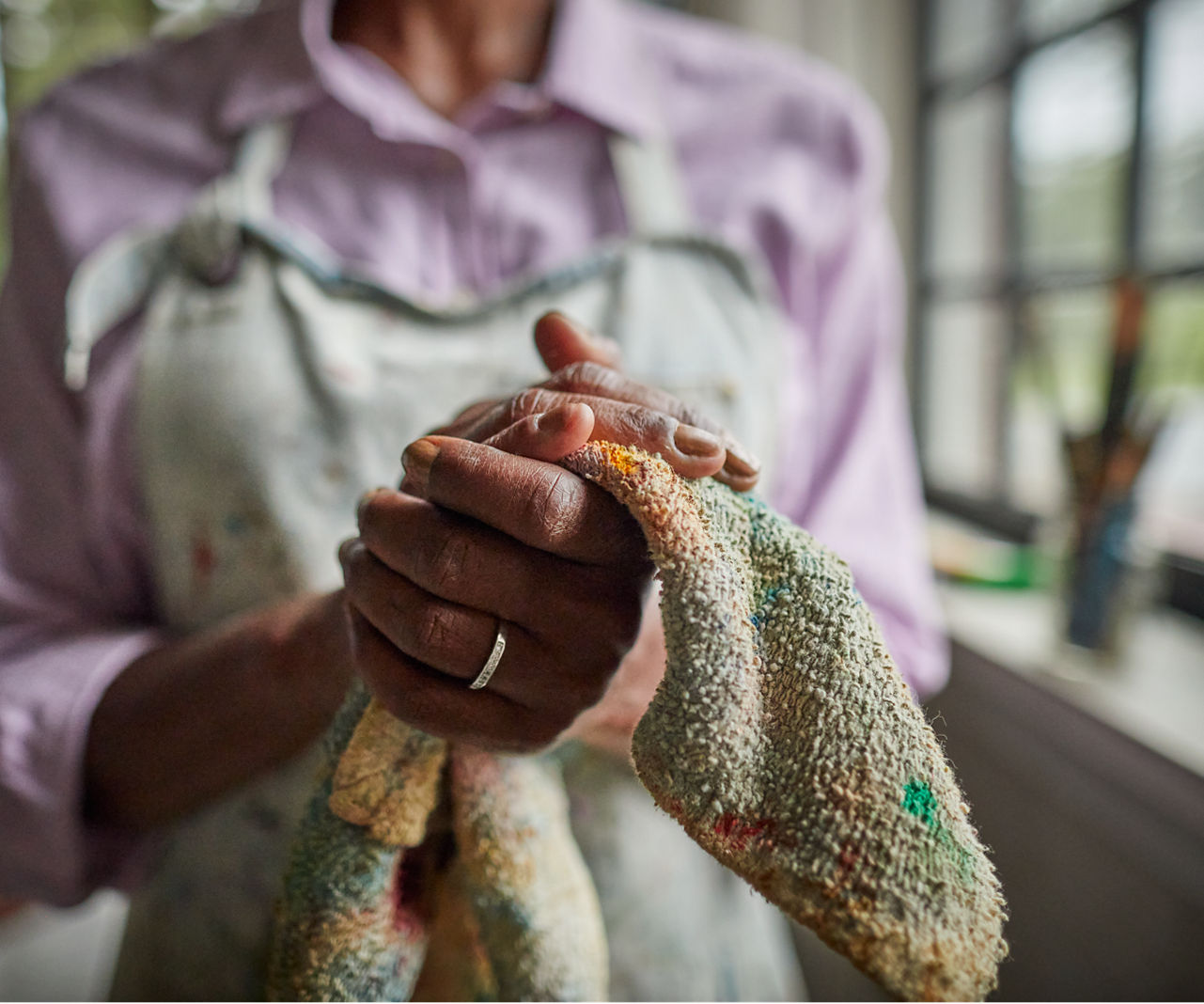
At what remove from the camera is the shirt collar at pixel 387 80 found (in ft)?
1.37

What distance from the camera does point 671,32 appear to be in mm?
508

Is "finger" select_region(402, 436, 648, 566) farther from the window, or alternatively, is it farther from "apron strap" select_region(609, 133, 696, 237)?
the window

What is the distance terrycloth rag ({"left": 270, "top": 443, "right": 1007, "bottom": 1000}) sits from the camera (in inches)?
5.7

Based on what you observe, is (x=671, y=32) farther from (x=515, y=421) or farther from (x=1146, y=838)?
(x=1146, y=838)

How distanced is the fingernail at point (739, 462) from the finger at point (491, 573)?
0.04 m

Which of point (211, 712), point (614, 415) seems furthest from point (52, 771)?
point (614, 415)

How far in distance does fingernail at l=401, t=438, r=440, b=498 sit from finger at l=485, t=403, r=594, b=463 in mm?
17

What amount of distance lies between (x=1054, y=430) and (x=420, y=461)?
0.58 meters

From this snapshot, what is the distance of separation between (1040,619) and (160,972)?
0.65m

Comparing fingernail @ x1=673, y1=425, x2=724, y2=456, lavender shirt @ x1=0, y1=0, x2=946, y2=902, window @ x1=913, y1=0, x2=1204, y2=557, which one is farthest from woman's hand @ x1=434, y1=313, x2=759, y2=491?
window @ x1=913, y1=0, x2=1204, y2=557

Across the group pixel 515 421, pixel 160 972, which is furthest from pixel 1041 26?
pixel 160 972

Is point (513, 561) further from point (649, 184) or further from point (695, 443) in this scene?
point (649, 184)

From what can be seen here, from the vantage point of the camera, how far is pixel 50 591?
0.40 m

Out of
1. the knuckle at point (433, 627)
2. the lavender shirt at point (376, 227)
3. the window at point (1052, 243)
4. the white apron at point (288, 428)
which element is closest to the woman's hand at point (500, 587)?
the knuckle at point (433, 627)
